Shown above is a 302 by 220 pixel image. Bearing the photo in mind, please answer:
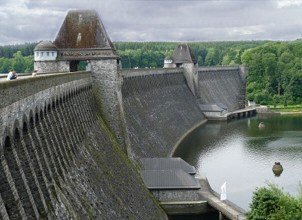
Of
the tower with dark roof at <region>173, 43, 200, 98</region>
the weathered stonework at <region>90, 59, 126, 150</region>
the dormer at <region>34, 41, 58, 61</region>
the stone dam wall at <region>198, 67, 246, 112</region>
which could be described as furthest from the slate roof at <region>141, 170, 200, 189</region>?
the stone dam wall at <region>198, 67, 246, 112</region>

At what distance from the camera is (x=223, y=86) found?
102 m

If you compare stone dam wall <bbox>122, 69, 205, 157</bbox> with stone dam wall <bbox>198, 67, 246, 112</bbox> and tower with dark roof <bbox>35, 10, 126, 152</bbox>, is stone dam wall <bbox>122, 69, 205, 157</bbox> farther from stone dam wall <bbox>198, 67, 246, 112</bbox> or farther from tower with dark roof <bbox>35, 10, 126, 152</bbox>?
stone dam wall <bbox>198, 67, 246, 112</bbox>

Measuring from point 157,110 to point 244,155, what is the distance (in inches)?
453

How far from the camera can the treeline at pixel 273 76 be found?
104 metres

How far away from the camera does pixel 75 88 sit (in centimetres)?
2819

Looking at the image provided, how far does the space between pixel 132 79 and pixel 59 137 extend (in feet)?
105

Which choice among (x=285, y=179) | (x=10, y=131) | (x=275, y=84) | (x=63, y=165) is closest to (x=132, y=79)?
(x=285, y=179)

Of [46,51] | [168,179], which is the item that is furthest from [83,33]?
[168,179]

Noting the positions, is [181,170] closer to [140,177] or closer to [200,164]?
[140,177]

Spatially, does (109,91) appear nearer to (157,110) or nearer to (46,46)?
(46,46)

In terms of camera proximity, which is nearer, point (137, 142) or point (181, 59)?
point (137, 142)

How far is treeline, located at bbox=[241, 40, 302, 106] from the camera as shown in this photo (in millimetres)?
104250

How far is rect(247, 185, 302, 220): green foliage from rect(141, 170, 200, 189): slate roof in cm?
653

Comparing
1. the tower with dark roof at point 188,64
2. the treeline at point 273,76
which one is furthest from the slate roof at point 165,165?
the treeline at point 273,76
